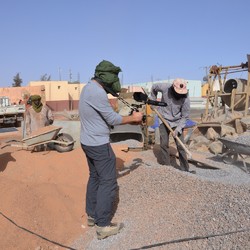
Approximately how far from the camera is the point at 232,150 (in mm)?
6215

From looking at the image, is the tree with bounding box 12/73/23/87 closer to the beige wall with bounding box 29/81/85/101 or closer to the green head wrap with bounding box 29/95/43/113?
the beige wall with bounding box 29/81/85/101

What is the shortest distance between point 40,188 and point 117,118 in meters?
1.73

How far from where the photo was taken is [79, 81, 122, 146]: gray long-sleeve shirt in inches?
124

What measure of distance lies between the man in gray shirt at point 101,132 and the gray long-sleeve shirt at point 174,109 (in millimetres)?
1980

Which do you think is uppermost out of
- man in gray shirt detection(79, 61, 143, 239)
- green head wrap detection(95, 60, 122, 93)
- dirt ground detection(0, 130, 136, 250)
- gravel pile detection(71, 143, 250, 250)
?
green head wrap detection(95, 60, 122, 93)

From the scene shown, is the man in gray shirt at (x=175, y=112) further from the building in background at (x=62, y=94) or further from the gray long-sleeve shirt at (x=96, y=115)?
the building in background at (x=62, y=94)

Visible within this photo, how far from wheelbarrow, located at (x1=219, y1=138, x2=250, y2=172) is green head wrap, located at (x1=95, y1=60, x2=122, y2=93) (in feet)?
10.7

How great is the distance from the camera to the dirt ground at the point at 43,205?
3473mm

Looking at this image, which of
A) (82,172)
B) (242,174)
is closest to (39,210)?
(82,172)

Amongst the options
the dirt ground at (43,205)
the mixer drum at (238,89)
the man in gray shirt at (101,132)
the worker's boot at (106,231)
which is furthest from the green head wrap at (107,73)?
the mixer drum at (238,89)

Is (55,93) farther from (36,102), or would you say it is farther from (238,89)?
(36,102)

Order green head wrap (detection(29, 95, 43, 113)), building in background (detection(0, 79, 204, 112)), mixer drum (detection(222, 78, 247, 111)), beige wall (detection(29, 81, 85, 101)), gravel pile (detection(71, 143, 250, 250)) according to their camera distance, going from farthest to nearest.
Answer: beige wall (detection(29, 81, 85, 101))
building in background (detection(0, 79, 204, 112))
mixer drum (detection(222, 78, 247, 111))
green head wrap (detection(29, 95, 43, 113))
gravel pile (detection(71, 143, 250, 250))

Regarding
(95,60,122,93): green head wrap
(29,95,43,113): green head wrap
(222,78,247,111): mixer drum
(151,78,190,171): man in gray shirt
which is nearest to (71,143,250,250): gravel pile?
(151,78,190,171): man in gray shirt

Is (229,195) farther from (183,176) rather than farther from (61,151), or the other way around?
(61,151)
